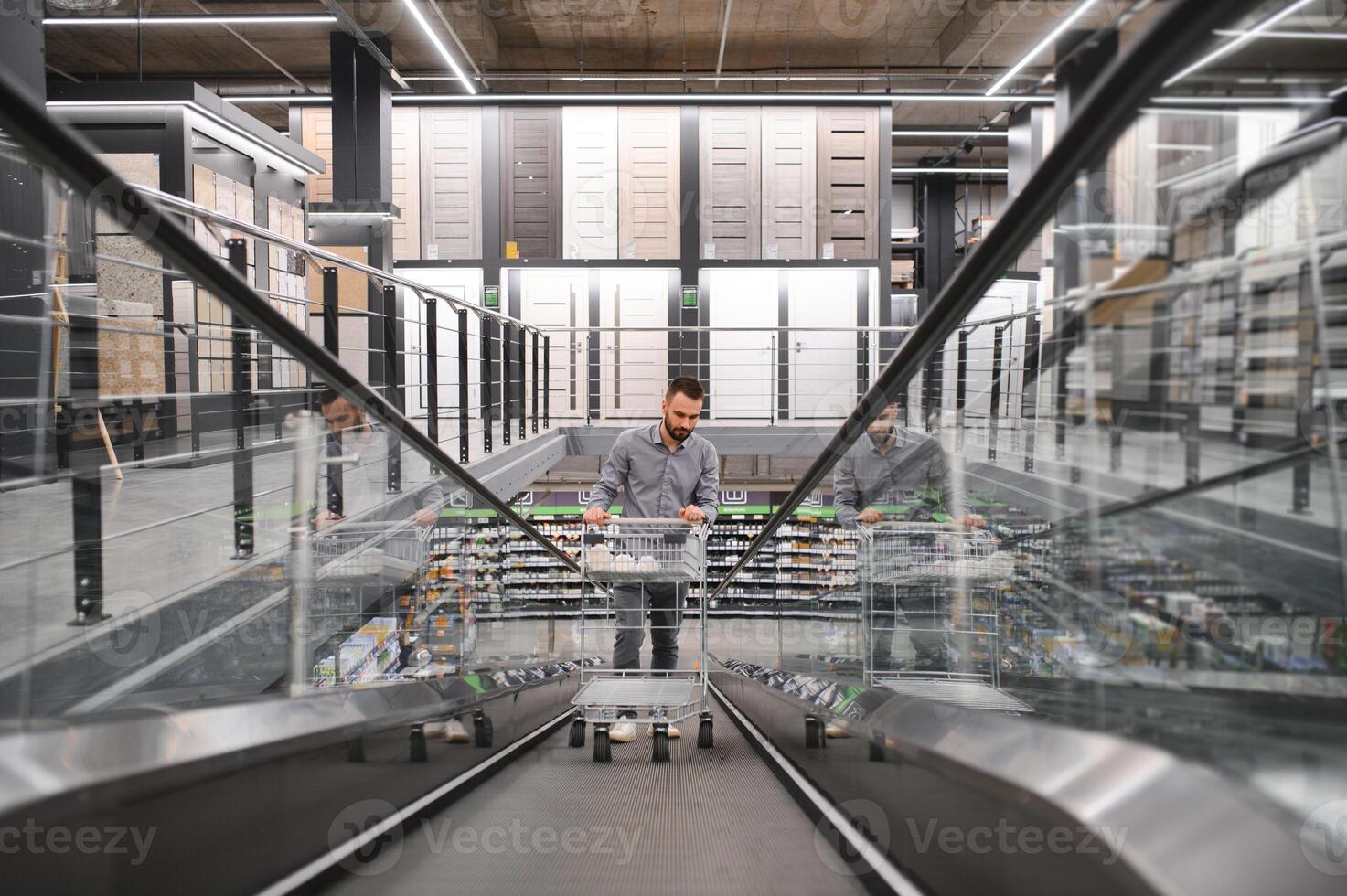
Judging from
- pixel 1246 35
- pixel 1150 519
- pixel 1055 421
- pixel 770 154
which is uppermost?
pixel 770 154

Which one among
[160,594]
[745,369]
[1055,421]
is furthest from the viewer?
[745,369]

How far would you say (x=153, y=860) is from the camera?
4.41ft

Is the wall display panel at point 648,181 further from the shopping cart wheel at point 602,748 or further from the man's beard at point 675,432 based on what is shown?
the shopping cart wheel at point 602,748

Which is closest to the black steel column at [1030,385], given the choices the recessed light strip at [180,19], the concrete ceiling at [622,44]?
the recessed light strip at [180,19]

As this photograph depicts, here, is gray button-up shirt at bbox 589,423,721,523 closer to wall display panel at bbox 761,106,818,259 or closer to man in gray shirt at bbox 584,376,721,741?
man in gray shirt at bbox 584,376,721,741

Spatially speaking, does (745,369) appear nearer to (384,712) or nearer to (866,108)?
(866,108)

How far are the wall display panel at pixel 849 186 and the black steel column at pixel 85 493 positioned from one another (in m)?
9.93

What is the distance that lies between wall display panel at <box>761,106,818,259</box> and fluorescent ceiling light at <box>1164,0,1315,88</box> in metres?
10.5

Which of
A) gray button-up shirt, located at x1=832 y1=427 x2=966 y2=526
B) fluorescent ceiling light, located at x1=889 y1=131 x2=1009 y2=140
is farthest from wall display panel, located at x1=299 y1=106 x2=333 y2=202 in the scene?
gray button-up shirt, located at x1=832 y1=427 x2=966 y2=526

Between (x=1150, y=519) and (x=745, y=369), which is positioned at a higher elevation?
(x=745, y=369)

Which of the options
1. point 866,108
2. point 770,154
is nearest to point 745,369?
point 770,154

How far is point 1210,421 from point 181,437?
711 centimetres

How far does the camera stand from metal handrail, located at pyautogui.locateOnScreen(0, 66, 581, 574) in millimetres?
1163

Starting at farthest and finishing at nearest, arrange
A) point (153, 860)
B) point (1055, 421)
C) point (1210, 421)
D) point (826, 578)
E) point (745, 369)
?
point (745, 369) → point (826, 578) → point (1055, 421) → point (153, 860) → point (1210, 421)
